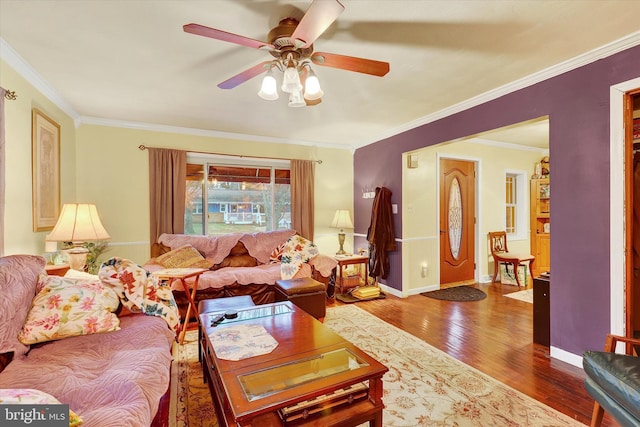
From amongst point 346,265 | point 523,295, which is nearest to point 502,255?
point 523,295

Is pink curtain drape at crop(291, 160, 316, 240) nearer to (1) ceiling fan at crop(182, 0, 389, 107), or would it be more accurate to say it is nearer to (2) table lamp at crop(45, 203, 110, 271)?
(2) table lamp at crop(45, 203, 110, 271)

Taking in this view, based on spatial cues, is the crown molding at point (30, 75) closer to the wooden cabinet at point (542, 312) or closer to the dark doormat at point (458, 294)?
the wooden cabinet at point (542, 312)

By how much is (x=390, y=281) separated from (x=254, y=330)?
303cm

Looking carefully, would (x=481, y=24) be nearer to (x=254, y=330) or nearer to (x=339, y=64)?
(x=339, y=64)

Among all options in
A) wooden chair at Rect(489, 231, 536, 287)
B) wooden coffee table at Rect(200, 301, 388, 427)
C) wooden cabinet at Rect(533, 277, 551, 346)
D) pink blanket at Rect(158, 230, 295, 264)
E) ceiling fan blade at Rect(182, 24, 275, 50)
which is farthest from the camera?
wooden chair at Rect(489, 231, 536, 287)

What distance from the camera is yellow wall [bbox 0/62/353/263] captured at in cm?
234

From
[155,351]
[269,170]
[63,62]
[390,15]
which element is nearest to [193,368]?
[155,351]

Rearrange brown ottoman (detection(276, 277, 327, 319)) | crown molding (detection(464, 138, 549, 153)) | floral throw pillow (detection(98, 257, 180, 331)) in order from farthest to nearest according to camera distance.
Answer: crown molding (detection(464, 138, 549, 153)), brown ottoman (detection(276, 277, 327, 319)), floral throw pillow (detection(98, 257, 180, 331))

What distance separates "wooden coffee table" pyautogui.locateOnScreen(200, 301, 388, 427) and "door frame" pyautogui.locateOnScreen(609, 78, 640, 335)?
1924 mm

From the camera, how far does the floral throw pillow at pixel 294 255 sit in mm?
3674

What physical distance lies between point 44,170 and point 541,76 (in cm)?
464

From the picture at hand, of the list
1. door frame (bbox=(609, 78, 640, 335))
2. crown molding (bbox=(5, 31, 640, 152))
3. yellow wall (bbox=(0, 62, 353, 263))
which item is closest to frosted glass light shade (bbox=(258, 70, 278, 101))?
crown molding (bbox=(5, 31, 640, 152))

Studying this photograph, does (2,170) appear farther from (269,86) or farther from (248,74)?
(269,86)

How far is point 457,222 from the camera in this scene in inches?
195
